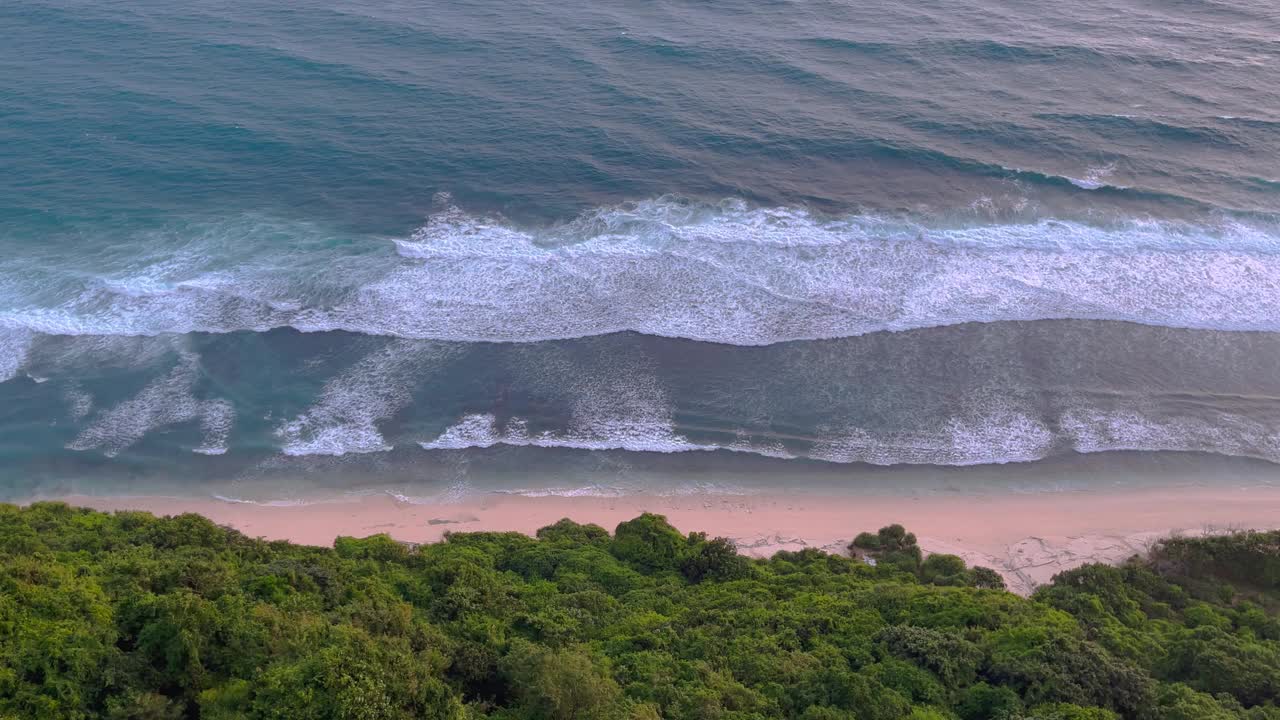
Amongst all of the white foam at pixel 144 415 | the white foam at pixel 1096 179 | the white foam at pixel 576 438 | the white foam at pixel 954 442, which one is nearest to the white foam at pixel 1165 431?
the white foam at pixel 954 442

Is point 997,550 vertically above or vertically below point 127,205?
below

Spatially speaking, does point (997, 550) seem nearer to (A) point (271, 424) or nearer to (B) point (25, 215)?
(A) point (271, 424)

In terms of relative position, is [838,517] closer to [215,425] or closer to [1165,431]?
[1165,431]

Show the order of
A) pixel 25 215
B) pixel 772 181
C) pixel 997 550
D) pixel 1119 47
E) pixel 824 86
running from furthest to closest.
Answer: pixel 1119 47 < pixel 824 86 < pixel 772 181 < pixel 25 215 < pixel 997 550

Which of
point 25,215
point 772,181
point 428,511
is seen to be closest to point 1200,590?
point 428,511

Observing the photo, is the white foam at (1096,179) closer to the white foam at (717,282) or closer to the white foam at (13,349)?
the white foam at (717,282)

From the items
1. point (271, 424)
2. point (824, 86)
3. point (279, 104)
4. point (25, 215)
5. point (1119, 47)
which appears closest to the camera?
point (271, 424)
